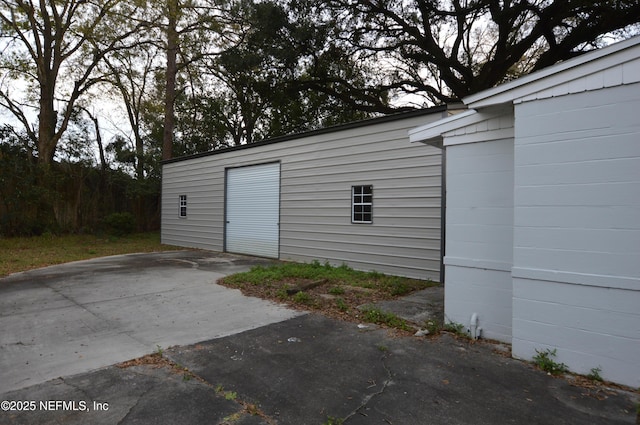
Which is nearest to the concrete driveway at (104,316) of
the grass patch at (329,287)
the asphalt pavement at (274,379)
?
the asphalt pavement at (274,379)

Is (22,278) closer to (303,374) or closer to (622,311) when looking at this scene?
(303,374)

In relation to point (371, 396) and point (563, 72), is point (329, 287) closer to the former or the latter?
point (371, 396)

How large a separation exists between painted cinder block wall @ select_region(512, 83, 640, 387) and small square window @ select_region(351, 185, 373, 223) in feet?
15.8

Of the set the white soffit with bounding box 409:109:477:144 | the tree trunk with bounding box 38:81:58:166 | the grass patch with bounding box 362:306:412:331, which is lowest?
the grass patch with bounding box 362:306:412:331

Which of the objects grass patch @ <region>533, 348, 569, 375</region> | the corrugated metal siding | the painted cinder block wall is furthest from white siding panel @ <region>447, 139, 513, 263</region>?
the corrugated metal siding

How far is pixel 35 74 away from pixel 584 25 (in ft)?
67.6

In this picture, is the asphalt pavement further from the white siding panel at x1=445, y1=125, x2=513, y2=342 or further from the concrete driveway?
the white siding panel at x1=445, y1=125, x2=513, y2=342

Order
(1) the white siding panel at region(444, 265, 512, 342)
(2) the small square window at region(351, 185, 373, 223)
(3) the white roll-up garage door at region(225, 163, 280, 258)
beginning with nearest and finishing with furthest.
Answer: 1. (1) the white siding panel at region(444, 265, 512, 342)
2. (2) the small square window at region(351, 185, 373, 223)
3. (3) the white roll-up garage door at region(225, 163, 280, 258)

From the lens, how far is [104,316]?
4980 mm

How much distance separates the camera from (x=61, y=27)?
45.9ft

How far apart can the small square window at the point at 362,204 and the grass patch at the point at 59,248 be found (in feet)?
25.7

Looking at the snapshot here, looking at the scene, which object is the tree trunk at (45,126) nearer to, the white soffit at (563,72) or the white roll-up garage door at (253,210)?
the white roll-up garage door at (253,210)

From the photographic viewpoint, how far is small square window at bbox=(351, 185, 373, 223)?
840 cm

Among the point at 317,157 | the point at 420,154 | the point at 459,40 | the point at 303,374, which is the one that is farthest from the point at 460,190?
the point at 459,40
